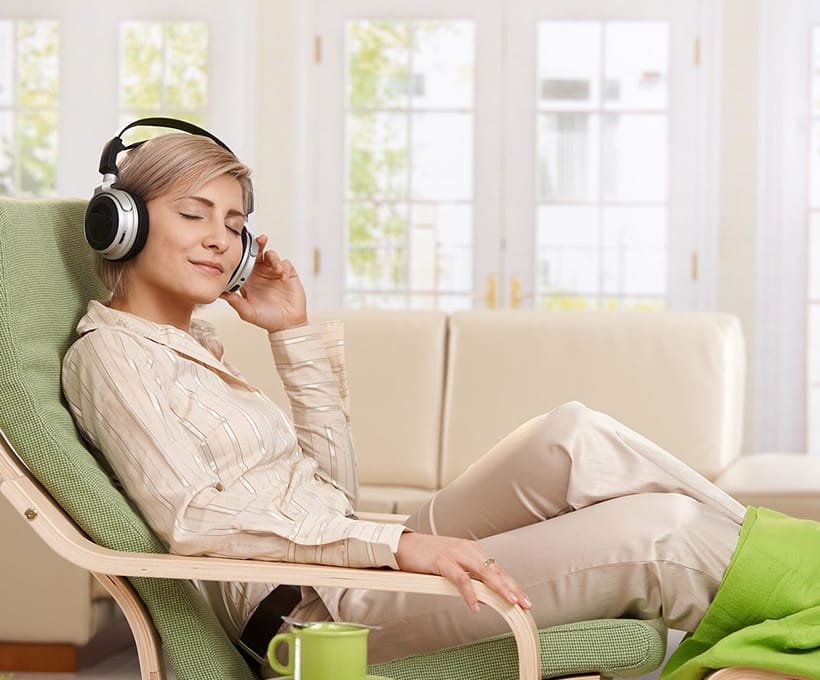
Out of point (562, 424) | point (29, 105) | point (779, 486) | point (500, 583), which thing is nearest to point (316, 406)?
point (562, 424)

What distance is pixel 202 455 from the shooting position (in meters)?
1.61

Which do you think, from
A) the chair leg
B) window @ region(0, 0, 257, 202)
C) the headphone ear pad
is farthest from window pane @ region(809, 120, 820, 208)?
the chair leg

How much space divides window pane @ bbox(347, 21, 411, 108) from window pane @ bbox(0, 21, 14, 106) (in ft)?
4.68

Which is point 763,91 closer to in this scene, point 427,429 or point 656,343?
point 656,343

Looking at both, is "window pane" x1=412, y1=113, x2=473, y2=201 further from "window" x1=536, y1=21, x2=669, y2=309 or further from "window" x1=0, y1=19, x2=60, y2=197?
"window" x1=0, y1=19, x2=60, y2=197

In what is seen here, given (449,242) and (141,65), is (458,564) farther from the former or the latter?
(141,65)

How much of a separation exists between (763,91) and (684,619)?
3396 mm

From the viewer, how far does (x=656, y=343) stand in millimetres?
3240

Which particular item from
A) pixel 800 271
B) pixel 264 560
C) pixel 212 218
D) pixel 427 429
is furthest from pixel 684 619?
pixel 800 271

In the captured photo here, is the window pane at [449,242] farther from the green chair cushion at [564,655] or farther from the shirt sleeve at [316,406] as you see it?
the green chair cushion at [564,655]

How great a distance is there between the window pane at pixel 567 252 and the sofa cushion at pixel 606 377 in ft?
4.43

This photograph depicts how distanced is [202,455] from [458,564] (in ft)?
1.40

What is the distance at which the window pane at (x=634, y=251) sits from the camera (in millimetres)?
4629

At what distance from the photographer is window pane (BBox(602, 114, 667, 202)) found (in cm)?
462
